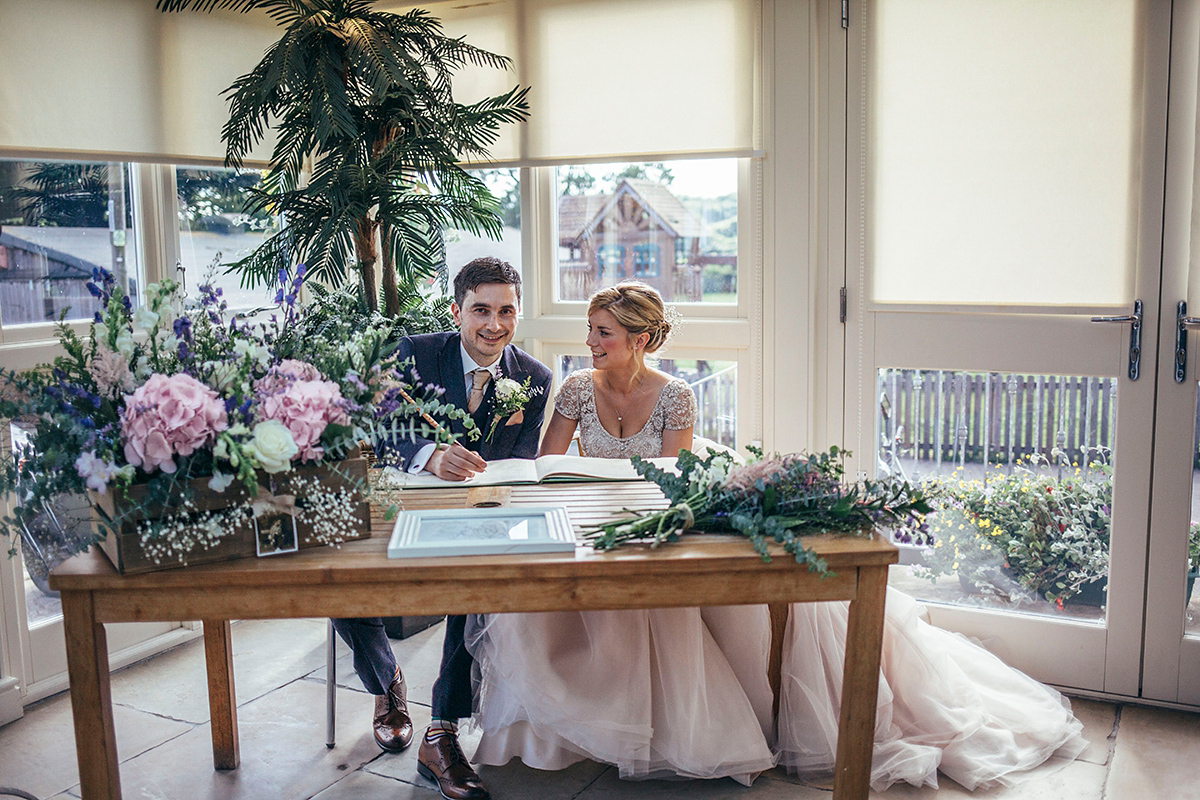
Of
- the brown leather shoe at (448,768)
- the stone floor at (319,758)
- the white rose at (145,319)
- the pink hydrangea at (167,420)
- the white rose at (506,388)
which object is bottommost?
the stone floor at (319,758)

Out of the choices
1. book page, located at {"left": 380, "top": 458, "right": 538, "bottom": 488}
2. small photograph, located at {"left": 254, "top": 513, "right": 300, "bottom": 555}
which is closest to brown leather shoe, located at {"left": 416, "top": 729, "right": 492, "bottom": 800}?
book page, located at {"left": 380, "top": 458, "right": 538, "bottom": 488}

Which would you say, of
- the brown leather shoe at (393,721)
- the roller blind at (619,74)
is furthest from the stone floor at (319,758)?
the roller blind at (619,74)

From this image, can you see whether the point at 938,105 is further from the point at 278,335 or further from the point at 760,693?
the point at 278,335

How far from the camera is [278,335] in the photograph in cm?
192

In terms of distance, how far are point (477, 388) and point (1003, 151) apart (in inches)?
68.0

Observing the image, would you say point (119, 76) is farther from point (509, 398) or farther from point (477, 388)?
point (509, 398)

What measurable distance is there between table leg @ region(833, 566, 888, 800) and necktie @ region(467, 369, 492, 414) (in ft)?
4.53

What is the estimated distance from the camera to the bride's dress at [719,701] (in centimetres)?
243

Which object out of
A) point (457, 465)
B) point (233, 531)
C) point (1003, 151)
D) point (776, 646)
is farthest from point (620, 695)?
point (1003, 151)

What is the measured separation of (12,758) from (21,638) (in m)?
0.40

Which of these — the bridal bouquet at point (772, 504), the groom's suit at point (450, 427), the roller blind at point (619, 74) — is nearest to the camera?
the bridal bouquet at point (772, 504)

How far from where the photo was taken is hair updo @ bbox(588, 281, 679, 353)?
305cm

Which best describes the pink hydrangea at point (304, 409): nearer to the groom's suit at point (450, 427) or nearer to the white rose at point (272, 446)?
Answer: the white rose at point (272, 446)

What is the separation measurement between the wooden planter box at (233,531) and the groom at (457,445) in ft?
1.82
